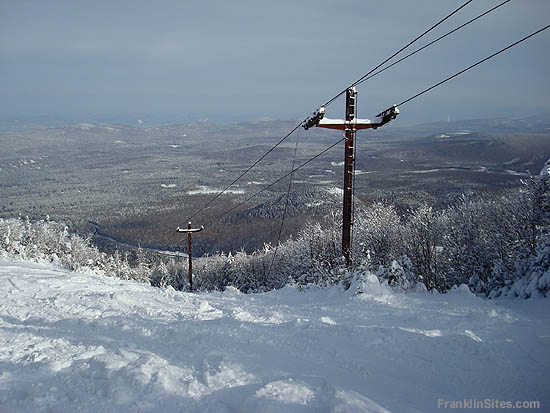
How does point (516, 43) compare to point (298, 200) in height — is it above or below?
above

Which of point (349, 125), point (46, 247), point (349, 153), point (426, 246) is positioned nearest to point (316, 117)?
point (349, 125)

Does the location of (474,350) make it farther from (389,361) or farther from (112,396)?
(112,396)

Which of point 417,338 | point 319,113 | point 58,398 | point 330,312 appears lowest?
point 330,312

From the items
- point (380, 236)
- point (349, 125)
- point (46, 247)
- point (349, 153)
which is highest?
point (349, 125)

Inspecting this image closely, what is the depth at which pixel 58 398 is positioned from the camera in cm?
404

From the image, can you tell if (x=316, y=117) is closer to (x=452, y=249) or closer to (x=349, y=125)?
(x=349, y=125)

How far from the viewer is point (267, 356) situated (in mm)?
5227

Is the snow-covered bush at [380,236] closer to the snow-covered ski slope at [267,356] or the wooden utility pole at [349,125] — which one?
the wooden utility pole at [349,125]

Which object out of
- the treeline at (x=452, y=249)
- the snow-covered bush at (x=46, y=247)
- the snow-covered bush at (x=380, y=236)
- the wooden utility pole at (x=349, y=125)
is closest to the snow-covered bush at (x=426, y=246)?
the treeline at (x=452, y=249)

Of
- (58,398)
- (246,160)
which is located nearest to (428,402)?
(58,398)

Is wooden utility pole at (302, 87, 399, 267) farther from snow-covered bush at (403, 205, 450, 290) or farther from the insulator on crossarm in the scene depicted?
snow-covered bush at (403, 205, 450, 290)

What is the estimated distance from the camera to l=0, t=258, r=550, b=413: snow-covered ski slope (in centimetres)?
402

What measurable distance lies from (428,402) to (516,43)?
615 centimetres

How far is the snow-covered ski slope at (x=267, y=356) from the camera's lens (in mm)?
4023
